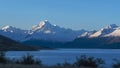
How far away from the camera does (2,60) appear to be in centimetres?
5247

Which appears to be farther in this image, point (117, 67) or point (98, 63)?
point (98, 63)

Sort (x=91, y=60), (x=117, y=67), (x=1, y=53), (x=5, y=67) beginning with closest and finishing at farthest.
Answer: (x=5, y=67) → (x=117, y=67) → (x=91, y=60) → (x=1, y=53)

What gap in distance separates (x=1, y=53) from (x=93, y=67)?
1336 cm

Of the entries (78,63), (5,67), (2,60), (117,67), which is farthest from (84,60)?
(5,67)

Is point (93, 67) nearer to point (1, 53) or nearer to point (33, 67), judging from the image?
point (33, 67)

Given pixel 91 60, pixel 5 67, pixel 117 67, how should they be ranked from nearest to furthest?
1. pixel 5 67
2. pixel 117 67
3. pixel 91 60

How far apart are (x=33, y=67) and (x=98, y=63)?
37.1ft

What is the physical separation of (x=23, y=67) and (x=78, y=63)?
439 inches

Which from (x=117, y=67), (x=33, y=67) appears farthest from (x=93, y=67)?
(x=33, y=67)

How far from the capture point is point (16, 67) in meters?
39.6

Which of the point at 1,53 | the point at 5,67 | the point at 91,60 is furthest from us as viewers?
the point at 1,53

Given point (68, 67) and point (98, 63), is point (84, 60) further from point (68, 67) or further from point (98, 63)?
point (68, 67)

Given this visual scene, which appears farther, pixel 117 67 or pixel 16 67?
pixel 117 67

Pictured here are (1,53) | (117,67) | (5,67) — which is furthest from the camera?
(1,53)
